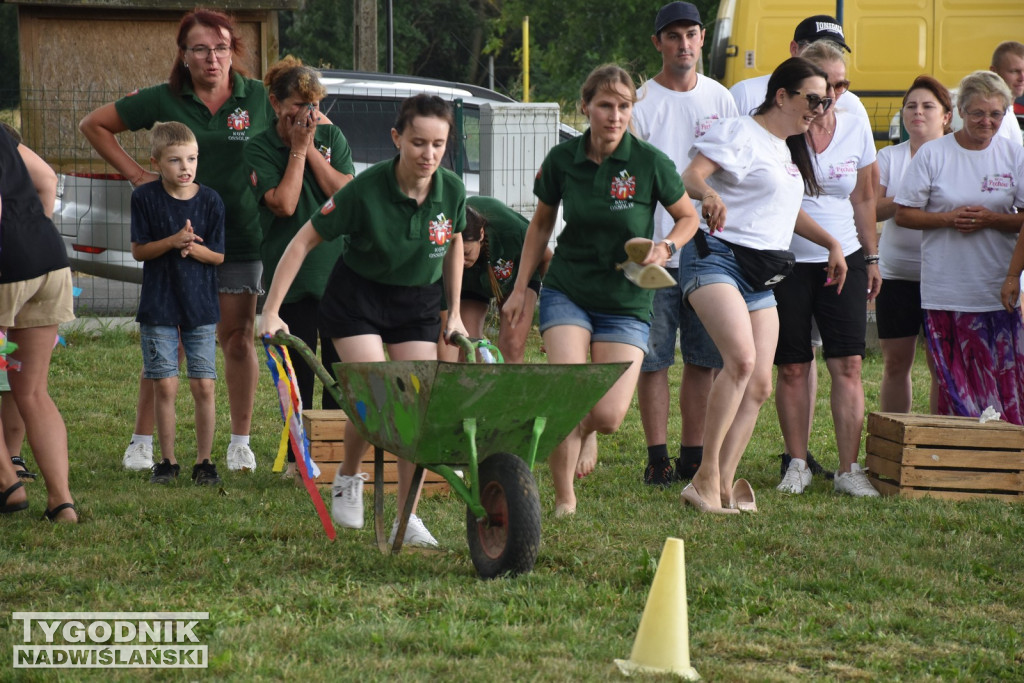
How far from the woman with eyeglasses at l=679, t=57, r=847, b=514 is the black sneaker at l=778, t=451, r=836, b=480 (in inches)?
33.9

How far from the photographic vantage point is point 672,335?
632 cm

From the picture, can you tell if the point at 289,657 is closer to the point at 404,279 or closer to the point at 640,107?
the point at 404,279

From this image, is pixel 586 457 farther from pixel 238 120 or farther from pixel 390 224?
pixel 238 120

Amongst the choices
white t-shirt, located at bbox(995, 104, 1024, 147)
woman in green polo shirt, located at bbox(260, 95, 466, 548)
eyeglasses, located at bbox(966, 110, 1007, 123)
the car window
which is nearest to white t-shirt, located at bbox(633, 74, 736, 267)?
eyeglasses, located at bbox(966, 110, 1007, 123)

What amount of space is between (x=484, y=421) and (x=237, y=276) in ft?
8.01

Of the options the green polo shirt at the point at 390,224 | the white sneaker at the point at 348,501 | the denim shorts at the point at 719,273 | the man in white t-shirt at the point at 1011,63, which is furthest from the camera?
the man in white t-shirt at the point at 1011,63

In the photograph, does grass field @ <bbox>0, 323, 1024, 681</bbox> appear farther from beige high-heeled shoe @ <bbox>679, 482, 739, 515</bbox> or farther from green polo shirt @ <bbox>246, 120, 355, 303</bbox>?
green polo shirt @ <bbox>246, 120, 355, 303</bbox>

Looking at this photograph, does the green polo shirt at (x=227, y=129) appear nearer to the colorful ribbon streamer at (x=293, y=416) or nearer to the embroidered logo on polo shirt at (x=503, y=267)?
the embroidered logo on polo shirt at (x=503, y=267)

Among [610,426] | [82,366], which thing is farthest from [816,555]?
[82,366]

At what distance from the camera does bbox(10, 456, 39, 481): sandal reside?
6117 millimetres

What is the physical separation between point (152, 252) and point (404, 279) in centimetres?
A: 171

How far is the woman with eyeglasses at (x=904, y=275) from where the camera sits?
6.62m

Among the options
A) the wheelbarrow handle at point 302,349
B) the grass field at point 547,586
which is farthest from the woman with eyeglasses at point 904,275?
the wheelbarrow handle at point 302,349

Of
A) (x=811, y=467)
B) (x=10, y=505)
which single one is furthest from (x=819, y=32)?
(x=10, y=505)
